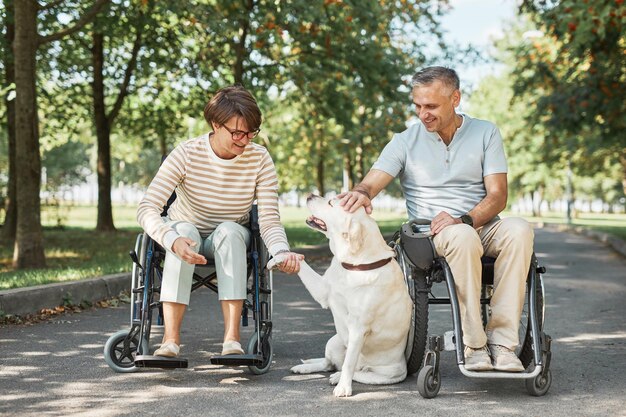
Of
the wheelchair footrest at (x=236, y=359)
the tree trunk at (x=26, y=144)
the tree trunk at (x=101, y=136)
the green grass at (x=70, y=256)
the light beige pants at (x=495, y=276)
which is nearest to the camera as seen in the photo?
the light beige pants at (x=495, y=276)

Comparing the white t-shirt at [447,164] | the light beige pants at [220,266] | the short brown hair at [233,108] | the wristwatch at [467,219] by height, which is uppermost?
the short brown hair at [233,108]

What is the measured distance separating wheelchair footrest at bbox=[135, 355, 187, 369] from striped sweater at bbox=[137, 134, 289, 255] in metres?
0.80

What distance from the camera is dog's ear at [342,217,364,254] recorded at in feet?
12.8

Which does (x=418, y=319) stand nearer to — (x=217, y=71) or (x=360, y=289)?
(x=360, y=289)

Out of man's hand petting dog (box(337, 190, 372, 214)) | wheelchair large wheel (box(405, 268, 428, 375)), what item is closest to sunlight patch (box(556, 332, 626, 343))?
wheelchair large wheel (box(405, 268, 428, 375))

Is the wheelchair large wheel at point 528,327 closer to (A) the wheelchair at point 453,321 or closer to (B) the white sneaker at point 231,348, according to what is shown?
(A) the wheelchair at point 453,321

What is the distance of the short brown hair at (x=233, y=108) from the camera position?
434cm

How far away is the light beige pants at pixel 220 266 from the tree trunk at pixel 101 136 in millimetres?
13543

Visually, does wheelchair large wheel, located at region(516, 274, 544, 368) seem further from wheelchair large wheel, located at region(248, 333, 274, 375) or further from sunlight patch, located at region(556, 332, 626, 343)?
sunlight patch, located at region(556, 332, 626, 343)

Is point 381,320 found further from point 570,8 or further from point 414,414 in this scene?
point 570,8

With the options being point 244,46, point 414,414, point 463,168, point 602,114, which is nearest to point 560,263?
point 602,114

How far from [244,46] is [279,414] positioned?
12.6m

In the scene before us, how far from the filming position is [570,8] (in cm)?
970

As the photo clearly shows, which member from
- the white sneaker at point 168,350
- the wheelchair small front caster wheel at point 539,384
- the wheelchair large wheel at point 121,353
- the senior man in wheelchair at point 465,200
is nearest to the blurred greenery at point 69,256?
the wheelchair large wheel at point 121,353
